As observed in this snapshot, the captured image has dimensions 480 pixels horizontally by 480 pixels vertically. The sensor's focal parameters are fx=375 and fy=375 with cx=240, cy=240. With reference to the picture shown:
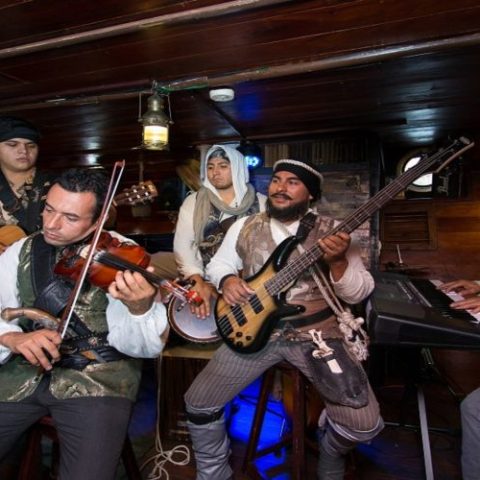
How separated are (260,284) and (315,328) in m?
0.43

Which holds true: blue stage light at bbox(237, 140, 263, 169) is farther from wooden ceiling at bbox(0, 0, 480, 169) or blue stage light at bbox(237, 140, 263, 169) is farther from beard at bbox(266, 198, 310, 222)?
beard at bbox(266, 198, 310, 222)

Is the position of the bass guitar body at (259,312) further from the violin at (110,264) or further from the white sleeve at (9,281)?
the white sleeve at (9,281)

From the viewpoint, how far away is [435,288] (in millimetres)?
2453

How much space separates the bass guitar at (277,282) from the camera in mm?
2117

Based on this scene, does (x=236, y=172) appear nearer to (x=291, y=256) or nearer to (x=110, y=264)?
(x=291, y=256)

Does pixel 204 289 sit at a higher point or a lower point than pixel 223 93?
lower

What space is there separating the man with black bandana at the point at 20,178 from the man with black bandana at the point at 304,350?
1.50 metres

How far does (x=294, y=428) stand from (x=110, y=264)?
1414 mm

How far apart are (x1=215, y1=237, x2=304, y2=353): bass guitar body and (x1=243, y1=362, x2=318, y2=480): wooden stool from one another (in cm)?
27

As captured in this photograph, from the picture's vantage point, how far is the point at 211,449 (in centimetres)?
220

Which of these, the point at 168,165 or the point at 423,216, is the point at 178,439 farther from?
the point at 423,216

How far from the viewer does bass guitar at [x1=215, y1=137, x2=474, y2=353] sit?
212cm

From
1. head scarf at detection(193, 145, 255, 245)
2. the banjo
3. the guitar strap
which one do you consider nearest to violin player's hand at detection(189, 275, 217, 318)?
the banjo

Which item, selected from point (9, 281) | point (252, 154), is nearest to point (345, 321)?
point (9, 281)
